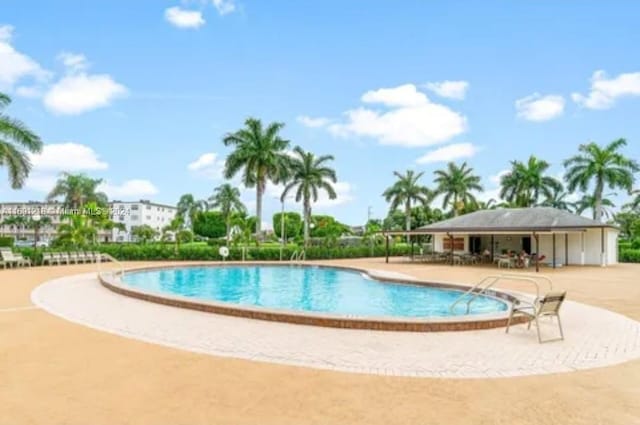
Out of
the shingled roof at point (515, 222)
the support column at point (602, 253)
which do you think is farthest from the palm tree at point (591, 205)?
the support column at point (602, 253)

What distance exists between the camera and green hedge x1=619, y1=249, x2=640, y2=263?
28703 millimetres

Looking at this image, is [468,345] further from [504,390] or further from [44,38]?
[44,38]

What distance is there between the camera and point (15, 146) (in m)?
19.9

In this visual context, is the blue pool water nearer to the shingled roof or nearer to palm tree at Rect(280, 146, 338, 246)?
the shingled roof

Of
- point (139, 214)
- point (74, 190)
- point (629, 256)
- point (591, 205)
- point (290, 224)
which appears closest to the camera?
point (629, 256)

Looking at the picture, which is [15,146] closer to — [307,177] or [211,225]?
[307,177]

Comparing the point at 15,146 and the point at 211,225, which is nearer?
the point at 15,146

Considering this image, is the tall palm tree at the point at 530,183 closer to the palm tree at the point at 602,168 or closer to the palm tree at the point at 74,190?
the palm tree at the point at 602,168

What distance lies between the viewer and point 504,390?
476cm

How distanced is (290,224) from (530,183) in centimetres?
3196

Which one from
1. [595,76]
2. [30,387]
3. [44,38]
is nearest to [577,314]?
[30,387]

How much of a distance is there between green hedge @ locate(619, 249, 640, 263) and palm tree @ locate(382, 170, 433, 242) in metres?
18.7

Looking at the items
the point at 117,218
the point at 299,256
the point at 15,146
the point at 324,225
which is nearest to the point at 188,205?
the point at 117,218

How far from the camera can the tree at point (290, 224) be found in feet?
202
